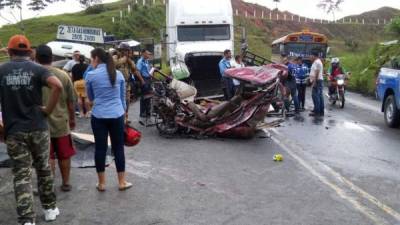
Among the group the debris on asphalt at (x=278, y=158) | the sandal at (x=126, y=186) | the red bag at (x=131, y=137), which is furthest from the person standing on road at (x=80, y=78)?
the sandal at (x=126, y=186)

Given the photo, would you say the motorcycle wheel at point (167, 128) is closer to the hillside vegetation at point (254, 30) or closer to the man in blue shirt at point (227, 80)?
the man in blue shirt at point (227, 80)

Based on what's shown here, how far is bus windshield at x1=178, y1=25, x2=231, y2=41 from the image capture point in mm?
20266

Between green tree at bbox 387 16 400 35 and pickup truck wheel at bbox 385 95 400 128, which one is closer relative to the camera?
pickup truck wheel at bbox 385 95 400 128

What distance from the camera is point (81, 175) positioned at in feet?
26.1

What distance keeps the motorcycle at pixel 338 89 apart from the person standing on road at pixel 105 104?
39.4 ft

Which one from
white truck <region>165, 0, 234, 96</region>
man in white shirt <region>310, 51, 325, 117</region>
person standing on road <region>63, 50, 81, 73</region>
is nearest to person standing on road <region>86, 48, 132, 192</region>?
person standing on road <region>63, 50, 81, 73</region>

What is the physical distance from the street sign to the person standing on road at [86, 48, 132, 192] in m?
15.6

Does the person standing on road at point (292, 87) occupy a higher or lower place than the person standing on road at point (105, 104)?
lower

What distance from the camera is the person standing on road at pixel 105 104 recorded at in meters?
6.87

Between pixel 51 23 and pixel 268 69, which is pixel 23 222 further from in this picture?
pixel 51 23

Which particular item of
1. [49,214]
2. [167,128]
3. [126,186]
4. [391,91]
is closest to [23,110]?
[49,214]

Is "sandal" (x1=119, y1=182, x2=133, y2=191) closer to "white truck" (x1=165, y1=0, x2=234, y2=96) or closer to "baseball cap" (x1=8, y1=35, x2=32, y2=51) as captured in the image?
"baseball cap" (x1=8, y1=35, x2=32, y2=51)

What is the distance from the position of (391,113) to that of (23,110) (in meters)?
10.6

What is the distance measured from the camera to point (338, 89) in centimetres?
1817
